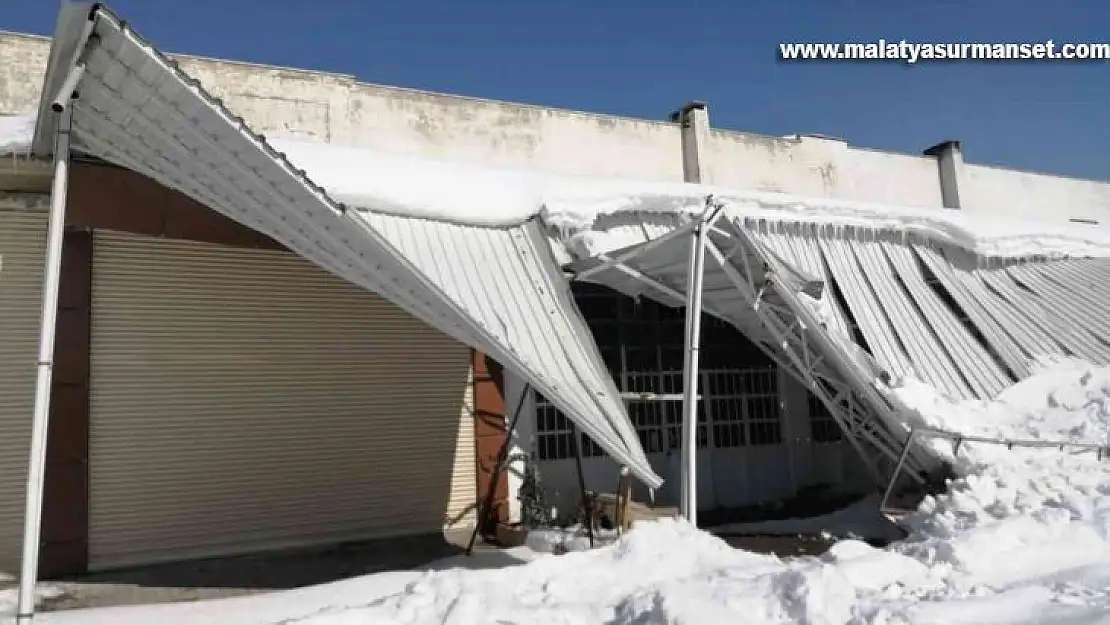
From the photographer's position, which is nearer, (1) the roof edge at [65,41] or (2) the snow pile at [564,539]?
(1) the roof edge at [65,41]

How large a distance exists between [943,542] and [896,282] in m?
5.06

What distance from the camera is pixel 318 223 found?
6418mm

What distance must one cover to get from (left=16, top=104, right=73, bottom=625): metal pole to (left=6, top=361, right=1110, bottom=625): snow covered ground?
1404 mm

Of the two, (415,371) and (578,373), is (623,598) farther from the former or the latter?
(415,371)

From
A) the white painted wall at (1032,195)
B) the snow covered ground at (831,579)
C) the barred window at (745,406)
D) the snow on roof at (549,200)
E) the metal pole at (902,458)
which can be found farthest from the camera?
the white painted wall at (1032,195)

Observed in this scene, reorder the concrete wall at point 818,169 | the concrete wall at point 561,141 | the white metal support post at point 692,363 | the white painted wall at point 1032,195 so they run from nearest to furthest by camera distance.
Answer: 1. the white metal support post at point 692,363
2. the concrete wall at point 561,141
3. the concrete wall at point 818,169
4. the white painted wall at point 1032,195

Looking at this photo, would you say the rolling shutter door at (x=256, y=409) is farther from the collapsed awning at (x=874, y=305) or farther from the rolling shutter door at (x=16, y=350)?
the collapsed awning at (x=874, y=305)

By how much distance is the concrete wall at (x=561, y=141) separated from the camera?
1540 centimetres

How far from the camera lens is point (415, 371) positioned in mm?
10383

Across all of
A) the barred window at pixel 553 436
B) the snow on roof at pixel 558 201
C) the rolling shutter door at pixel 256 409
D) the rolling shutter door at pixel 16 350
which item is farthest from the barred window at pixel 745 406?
the rolling shutter door at pixel 16 350

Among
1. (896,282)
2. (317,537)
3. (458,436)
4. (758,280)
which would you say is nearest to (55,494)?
(317,537)

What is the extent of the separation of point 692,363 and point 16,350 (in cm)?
704

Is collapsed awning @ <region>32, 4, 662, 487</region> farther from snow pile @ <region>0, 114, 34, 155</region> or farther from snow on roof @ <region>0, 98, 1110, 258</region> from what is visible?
snow pile @ <region>0, 114, 34, 155</region>

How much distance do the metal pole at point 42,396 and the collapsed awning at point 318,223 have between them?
0.45 meters
